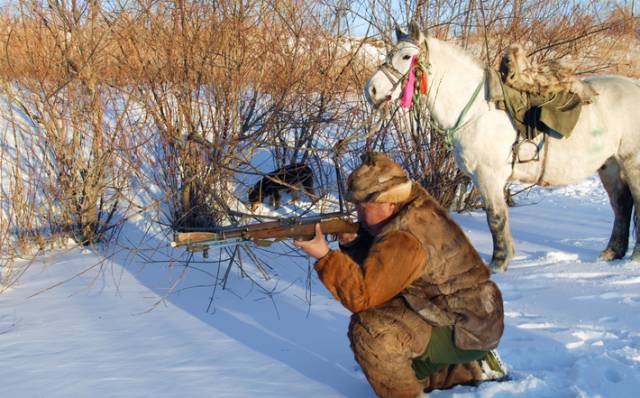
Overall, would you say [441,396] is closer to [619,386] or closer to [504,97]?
[619,386]

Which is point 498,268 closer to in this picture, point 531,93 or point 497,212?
point 497,212

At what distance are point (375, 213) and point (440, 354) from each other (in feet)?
2.22

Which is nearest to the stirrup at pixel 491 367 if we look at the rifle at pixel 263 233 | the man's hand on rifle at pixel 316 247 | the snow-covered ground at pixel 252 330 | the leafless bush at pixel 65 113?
the snow-covered ground at pixel 252 330

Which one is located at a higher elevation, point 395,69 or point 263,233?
point 395,69

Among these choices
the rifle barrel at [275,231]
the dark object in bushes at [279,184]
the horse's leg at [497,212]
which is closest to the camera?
the rifle barrel at [275,231]

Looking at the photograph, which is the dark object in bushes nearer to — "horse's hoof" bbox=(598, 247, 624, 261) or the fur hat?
"horse's hoof" bbox=(598, 247, 624, 261)

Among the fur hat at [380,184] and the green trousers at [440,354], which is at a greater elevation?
the fur hat at [380,184]

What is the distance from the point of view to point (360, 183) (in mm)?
2564

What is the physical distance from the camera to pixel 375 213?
262 cm

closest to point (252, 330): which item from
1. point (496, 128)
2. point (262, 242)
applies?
point (262, 242)

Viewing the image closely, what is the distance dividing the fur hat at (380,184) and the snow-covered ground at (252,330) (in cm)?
96

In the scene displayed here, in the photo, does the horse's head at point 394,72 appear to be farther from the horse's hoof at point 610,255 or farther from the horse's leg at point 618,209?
the horse's hoof at point 610,255

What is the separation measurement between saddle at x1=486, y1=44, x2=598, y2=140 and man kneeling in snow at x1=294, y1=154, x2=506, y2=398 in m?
2.19

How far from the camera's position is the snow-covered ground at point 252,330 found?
9.53 ft
